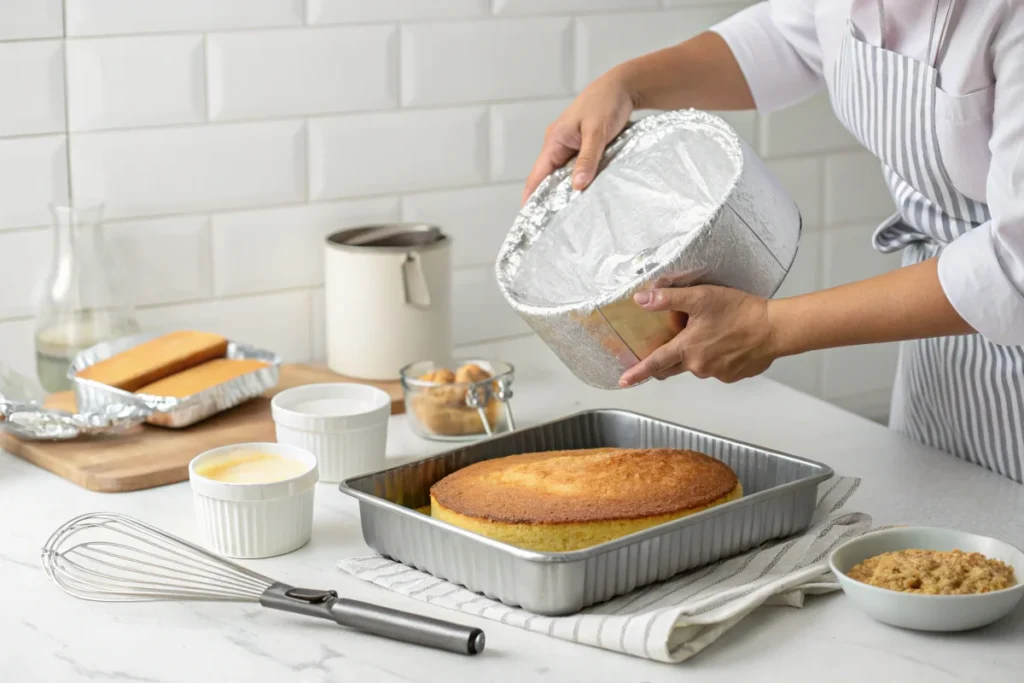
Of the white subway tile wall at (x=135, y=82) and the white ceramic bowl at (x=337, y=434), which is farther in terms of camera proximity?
the white subway tile wall at (x=135, y=82)

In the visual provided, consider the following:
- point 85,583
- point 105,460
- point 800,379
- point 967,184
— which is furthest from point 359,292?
point 800,379

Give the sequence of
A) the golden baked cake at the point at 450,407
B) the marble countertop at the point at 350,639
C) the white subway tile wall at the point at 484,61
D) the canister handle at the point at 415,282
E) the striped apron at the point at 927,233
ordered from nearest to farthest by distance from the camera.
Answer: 1. the marble countertop at the point at 350,639
2. the striped apron at the point at 927,233
3. the golden baked cake at the point at 450,407
4. the canister handle at the point at 415,282
5. the white subway tile wall at the point at 484,61

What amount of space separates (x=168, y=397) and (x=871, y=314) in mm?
671

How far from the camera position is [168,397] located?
122 cm

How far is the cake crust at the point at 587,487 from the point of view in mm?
899

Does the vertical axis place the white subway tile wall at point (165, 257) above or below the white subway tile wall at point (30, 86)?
below

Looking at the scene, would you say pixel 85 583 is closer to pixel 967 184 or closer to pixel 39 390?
pixel 39 390

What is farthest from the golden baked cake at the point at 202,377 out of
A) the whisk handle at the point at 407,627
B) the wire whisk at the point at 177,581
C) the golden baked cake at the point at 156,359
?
the whisk handle at the point at 407,627

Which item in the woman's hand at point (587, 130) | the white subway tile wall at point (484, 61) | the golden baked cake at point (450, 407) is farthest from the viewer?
the white subway tile wall at point (484, 61)

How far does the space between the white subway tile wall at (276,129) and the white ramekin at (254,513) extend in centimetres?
49

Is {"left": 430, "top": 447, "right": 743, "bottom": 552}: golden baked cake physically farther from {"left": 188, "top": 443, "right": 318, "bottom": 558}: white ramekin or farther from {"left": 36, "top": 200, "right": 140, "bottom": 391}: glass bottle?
{"left": 36, "top": 200, "right": 140, "bottom": 391}: glass bottle

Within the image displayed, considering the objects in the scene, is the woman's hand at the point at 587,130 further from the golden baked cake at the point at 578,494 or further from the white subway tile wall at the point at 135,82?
the white subway tile wall at the point at 135,82

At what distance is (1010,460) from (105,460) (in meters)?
0.83

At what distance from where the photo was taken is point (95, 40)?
131 cm
